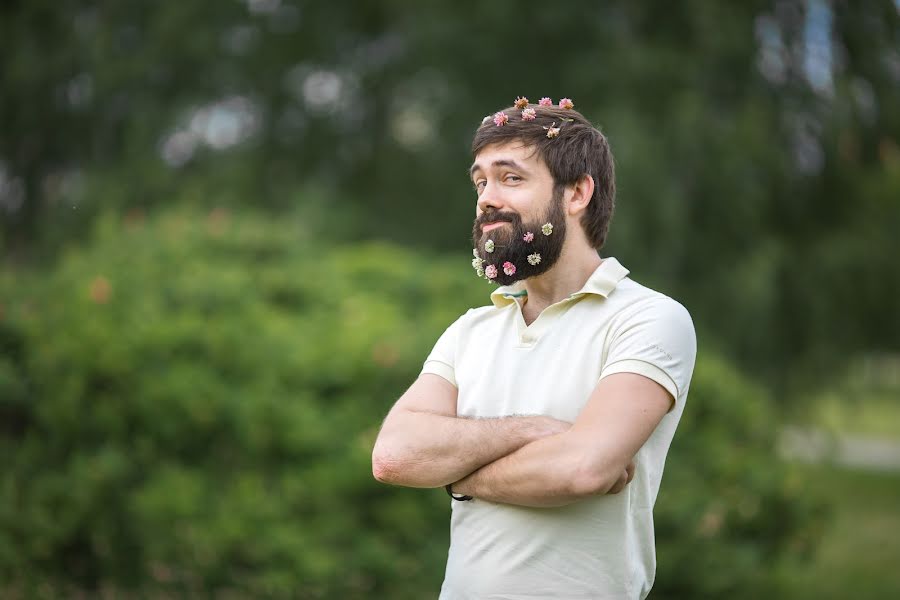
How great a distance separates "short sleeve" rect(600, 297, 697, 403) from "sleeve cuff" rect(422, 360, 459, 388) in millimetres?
476

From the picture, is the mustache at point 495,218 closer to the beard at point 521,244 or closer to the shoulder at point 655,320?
the beard at point 521,244

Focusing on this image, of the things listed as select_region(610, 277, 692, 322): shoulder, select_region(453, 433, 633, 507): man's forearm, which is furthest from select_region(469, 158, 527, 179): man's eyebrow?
select_region(453, 433, 633, 507): man's forearm

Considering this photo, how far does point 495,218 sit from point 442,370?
1.57ft

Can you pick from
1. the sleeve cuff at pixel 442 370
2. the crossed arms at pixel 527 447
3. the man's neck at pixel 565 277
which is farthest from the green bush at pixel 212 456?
the man's neck at pixel 565 277

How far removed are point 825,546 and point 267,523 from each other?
6281mm

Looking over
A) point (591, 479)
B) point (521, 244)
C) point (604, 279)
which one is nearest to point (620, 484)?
point (591, 479)

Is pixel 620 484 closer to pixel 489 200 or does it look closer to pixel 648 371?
pixel 648 371

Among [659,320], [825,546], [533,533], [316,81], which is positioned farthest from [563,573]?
[316,81]

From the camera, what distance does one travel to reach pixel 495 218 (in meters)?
2.35

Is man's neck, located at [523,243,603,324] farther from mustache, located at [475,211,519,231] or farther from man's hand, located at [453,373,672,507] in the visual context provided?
man's hand, located at [453,373,672,507]

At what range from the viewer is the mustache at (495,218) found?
2.33 metres

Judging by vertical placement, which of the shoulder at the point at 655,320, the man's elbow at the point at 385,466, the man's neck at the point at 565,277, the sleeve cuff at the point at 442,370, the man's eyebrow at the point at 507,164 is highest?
the man's eyebrow at the point at 507,164

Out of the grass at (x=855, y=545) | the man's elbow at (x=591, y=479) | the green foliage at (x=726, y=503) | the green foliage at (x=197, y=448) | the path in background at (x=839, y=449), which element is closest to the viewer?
the man's elbow at (x=591, y=479)

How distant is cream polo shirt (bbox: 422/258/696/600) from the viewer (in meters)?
2.24
